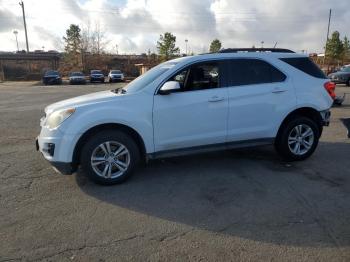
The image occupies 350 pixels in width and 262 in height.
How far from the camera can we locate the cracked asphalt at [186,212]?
10.5 feet

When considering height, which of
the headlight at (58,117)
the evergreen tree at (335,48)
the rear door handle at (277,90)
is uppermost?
the evergreen tree at (335,48)

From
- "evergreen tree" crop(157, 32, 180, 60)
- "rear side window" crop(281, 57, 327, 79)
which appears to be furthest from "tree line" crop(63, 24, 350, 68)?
"rear side window" crop(281, 57, 327, 79)

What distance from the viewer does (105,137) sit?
4.70 metres

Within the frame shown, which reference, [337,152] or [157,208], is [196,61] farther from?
[337,152]

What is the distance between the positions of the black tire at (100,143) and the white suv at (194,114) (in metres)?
0.01

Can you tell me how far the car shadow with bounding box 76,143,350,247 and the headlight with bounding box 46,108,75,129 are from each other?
3.14 feet

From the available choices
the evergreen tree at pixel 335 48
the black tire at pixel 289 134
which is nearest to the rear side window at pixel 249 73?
the black tire at pixel 289 134

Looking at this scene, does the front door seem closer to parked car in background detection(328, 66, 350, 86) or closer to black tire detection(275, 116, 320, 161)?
black tire detection(275, 116, 320, 161)

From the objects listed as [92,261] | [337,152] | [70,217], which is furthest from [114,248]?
[337,152]

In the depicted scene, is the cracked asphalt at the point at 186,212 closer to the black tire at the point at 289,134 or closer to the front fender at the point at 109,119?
the black tire at the point at 289,134

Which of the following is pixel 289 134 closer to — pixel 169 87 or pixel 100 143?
pixel 169 87

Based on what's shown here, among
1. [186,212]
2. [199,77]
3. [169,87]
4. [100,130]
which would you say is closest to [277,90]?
[199,77]

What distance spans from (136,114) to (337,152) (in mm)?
3988

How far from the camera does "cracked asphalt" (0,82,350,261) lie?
125 inches
